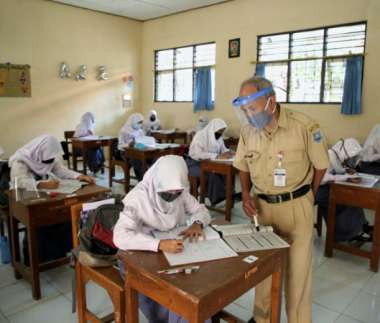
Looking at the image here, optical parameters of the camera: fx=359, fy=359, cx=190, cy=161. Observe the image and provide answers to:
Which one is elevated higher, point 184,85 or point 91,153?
point 184,85

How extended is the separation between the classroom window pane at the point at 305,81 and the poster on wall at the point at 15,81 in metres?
4.80

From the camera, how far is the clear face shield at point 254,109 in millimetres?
1668

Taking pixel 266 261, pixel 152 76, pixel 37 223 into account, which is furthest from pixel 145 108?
pixel 266 261

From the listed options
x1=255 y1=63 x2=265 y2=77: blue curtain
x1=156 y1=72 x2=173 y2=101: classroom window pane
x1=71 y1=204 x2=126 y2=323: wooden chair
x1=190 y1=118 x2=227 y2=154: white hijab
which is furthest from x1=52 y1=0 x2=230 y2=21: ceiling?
x1=71 y1=204 x2=126 y2=323: wooden chair

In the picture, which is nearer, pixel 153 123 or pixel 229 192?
pixel 229 192

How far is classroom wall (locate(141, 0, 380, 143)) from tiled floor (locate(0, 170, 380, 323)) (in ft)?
10.4

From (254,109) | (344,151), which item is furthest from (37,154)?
(344,151)

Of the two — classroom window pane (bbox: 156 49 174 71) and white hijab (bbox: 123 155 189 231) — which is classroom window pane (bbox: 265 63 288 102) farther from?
white hijab (bbox: 123 155 189 231)

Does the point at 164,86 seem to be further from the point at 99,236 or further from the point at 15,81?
the point at 99,236

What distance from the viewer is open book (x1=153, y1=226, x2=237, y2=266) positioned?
→ 54.2 inches

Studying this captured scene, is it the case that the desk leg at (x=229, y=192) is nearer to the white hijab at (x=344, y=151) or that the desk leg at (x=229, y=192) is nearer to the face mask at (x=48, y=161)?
the white hijab at (x=344, y=151)

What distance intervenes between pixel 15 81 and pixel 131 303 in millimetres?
6242

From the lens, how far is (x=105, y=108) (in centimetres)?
804

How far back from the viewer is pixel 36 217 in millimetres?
2318
